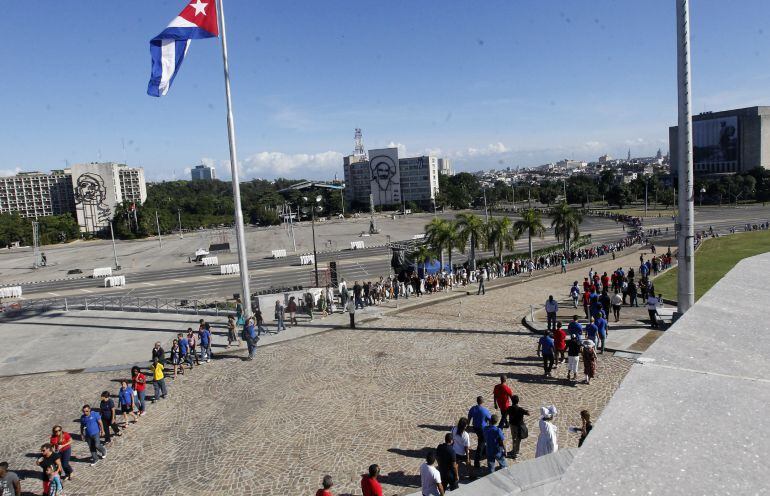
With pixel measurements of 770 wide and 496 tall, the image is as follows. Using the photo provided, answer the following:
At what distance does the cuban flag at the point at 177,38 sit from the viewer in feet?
51.0

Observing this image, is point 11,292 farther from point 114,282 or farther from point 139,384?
point 139,384

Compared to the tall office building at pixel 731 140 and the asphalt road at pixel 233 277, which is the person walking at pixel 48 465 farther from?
the tall office building at pixel 731 140

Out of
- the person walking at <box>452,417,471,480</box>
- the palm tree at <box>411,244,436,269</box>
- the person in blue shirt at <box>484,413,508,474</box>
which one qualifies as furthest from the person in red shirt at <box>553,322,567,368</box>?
the palm tree at <box>411,244,436,269</box>

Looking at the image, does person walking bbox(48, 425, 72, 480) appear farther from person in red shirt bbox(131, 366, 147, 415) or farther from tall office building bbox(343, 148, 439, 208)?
tall office building bbox(343, 148, 439, 208)

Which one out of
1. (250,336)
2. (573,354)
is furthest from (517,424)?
(250,336)

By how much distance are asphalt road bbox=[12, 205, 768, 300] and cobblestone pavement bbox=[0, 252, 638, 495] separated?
20141mm

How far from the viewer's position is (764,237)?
4394 cm

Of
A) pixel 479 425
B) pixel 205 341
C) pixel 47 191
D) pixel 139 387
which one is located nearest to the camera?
pixel 479 425

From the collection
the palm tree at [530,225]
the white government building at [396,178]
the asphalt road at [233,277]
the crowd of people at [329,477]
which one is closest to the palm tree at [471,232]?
the palm tree at [530,225]

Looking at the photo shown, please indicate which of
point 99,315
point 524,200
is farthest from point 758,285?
point 524,200

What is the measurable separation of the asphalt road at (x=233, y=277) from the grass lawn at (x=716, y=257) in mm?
13550

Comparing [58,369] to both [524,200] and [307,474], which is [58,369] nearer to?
[307,474]

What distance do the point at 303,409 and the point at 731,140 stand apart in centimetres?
14881

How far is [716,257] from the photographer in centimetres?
3391
